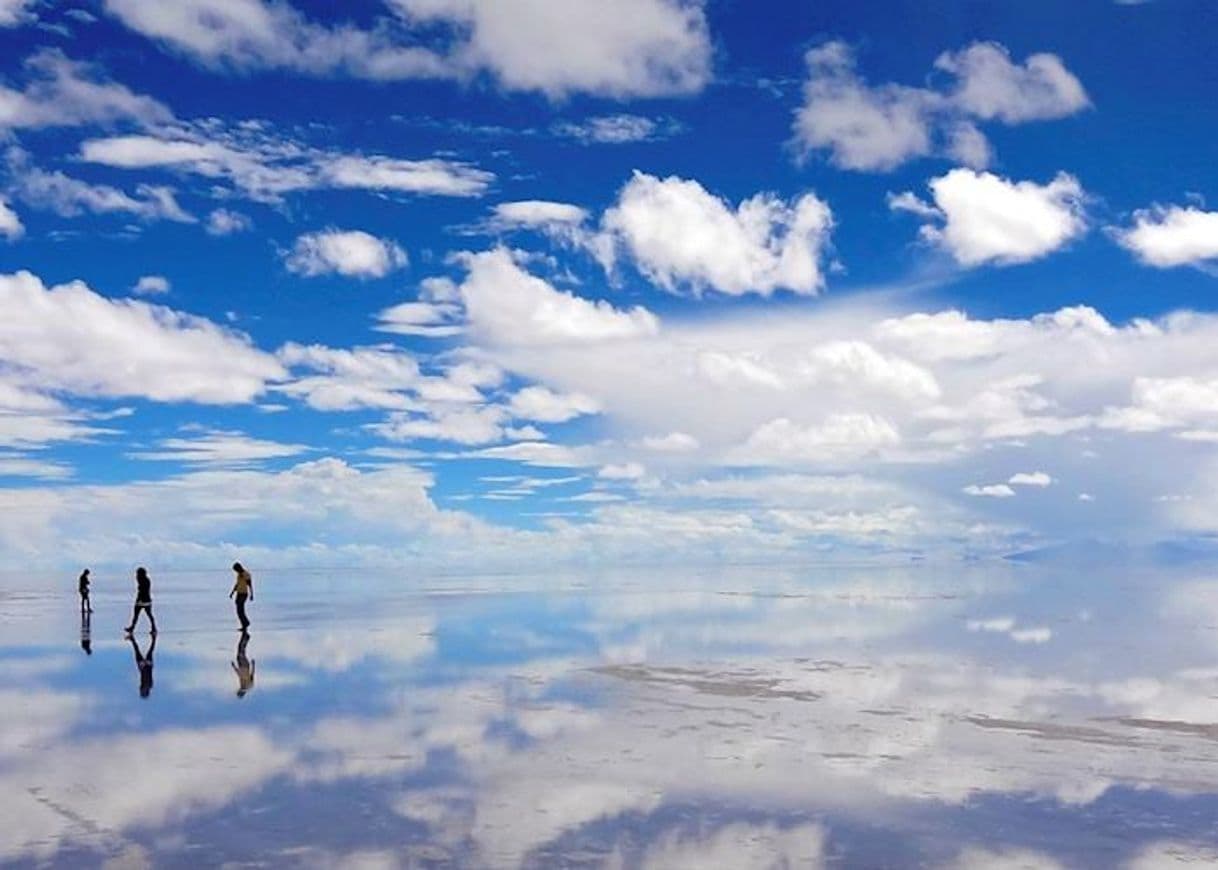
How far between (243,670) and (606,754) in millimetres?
14397

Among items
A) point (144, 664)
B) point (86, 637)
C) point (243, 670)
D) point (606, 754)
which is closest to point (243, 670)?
point (243, 670)

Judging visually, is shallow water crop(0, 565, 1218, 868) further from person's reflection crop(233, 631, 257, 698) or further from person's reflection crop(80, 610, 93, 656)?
person's reflection crop(80, 610, 93, 656)

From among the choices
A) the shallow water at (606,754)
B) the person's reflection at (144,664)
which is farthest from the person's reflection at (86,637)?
the person's reflection at (144,664)

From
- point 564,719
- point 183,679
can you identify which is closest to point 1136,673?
point 564,719

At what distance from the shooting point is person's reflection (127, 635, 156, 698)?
2553cm

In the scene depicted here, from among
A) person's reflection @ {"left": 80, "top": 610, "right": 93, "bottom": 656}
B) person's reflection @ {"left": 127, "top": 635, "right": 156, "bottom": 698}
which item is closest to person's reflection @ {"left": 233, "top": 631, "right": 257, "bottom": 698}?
person's reflection @ {"left": 127, "top": 635, "right": 156, "bottom": 698}

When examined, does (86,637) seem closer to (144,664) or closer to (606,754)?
(144,664)

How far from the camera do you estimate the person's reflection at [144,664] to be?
1005 inches

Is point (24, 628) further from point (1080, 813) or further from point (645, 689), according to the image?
point (1080, 813)

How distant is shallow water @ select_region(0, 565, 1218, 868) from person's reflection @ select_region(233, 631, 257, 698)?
21cm

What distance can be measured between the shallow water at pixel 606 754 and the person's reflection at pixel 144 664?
0.33 m

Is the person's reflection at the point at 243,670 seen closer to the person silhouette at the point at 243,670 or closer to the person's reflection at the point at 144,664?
the person silhouette at the point at 243,670

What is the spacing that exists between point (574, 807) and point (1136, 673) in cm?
2233

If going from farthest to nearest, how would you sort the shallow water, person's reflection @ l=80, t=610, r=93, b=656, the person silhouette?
1. person's reflection @ l=80, t=610, r=93, b=656
2. the person silhouette
3. the shallow water
